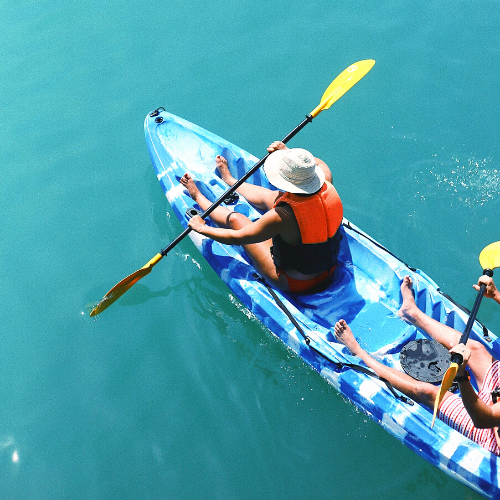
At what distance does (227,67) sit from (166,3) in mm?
1467

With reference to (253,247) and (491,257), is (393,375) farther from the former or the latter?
(253,247)

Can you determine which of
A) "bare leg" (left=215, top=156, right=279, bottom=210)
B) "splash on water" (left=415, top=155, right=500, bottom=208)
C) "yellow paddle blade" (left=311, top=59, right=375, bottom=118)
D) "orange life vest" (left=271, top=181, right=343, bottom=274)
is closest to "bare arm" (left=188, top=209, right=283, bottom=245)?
"orange life vest" (left=271, top=181, right=343, bottom=274)

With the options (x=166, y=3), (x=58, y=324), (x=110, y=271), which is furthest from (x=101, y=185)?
(x=166, y=3)

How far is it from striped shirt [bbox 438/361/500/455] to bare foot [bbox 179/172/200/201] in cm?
249

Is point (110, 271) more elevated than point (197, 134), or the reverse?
point (197, 134)

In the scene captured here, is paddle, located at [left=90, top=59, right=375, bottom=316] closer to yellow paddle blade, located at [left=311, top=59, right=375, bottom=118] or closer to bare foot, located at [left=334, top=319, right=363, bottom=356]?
yellow paddle blade, located at [left=311, top=59, right=375, bottom=118]

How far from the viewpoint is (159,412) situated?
163 inches

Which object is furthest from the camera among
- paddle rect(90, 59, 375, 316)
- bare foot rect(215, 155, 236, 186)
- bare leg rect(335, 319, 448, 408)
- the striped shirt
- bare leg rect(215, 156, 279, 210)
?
bare foot rect(215, 155, 236, 186)

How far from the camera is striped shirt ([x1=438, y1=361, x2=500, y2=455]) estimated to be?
10.2 ft

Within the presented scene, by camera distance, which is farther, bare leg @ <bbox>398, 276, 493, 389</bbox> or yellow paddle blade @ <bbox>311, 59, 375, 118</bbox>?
yellow paddle blade @ <bbox>311, 59, 375, 118</bbox>

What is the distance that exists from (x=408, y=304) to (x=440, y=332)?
30 centimetres

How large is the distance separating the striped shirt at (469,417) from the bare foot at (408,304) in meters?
0.60

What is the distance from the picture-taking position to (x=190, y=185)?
468cm

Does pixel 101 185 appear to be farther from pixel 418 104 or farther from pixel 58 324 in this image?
pixel 418 104
